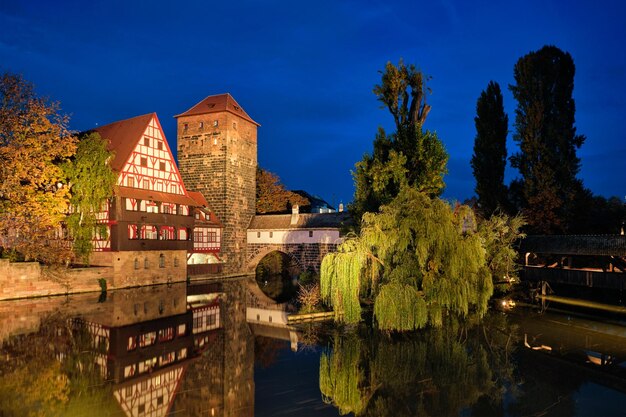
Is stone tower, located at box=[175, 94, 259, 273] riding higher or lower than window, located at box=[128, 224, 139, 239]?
higher

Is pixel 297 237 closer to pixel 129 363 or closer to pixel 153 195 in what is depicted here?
pixel 153 195

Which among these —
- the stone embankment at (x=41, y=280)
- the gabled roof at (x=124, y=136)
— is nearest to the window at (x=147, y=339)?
the stone embankment at (x=41, y=280)

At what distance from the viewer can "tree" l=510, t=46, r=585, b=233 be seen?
30828mm

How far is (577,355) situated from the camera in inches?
525

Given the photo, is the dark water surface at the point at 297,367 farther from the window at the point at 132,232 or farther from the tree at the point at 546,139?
Result: the tree at the point at 546,139

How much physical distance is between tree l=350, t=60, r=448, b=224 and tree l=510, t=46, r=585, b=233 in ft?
41.0

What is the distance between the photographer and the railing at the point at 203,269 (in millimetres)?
35719

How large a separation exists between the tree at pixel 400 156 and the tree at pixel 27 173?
54.1 feet

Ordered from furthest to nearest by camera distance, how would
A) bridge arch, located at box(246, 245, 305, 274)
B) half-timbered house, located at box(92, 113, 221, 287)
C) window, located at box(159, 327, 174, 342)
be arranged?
1. bridge arch, located at box(246, 245, 305, 274)
2. half-timbered house, located at box(92, 113, 221, 287)
3. window, located at box(159, 327, 174, 342)

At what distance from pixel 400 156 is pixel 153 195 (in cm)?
1739

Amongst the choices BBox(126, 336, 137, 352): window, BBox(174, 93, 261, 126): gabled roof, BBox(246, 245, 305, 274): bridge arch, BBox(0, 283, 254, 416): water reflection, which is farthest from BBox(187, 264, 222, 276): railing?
BBox(126, 336, 137, 352): window

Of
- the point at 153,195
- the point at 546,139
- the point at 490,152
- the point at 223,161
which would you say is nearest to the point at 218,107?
the point at 223,161

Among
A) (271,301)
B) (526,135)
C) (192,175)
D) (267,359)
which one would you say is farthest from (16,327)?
(526,135)

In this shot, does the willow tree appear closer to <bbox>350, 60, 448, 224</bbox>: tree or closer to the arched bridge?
<bbox>350, 60, 448, 224</bbox>: tree
